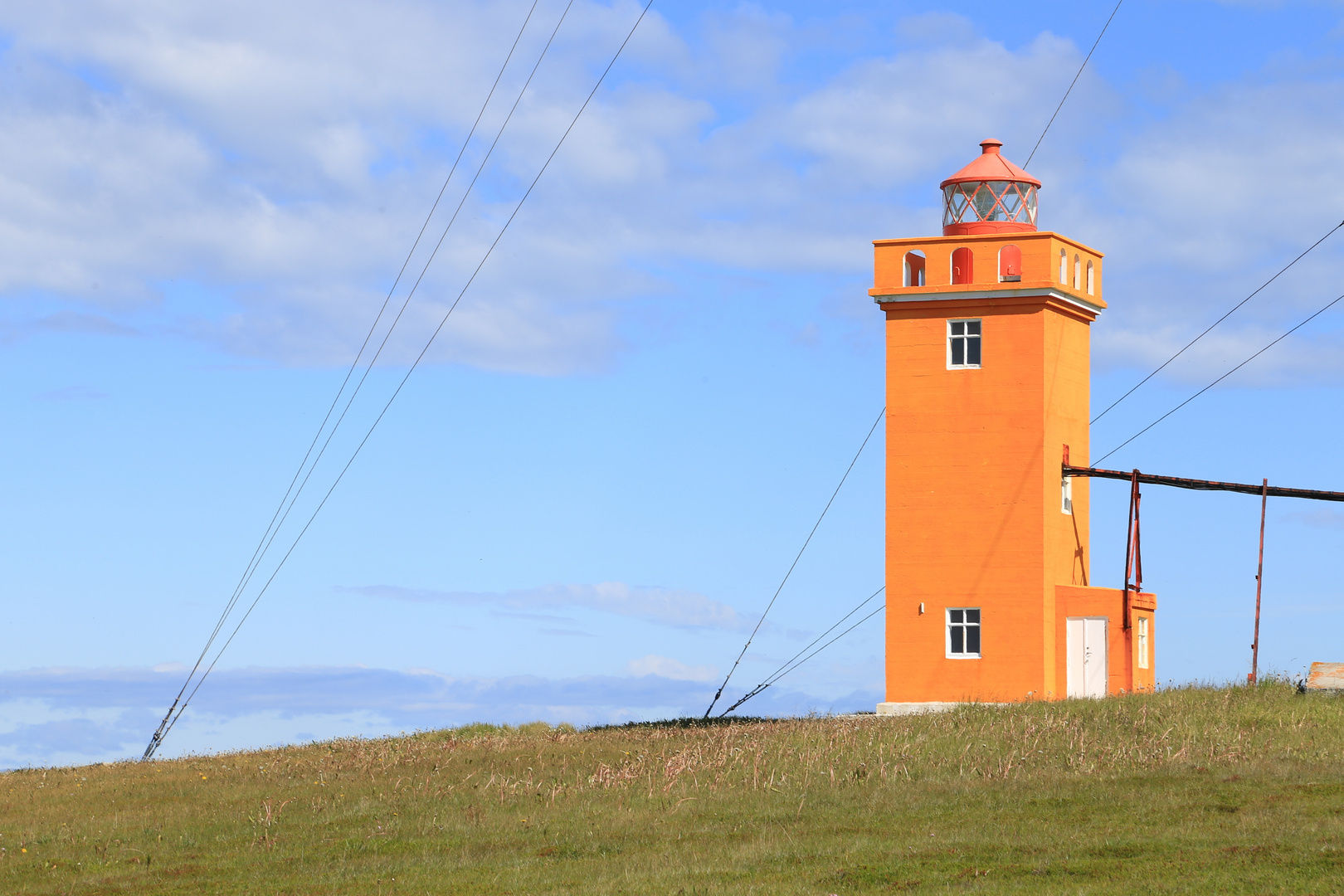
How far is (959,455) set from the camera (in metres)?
33.5

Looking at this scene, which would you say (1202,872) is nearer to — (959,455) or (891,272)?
(959,455)

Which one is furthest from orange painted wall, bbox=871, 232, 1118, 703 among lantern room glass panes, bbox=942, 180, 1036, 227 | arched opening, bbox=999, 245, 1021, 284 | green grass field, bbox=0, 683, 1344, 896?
green grass field, bbox=0, 683, 1344, 896

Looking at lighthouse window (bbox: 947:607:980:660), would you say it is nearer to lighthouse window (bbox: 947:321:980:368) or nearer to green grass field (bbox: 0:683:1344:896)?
green grass field (bbox: 0:683:1344:896)

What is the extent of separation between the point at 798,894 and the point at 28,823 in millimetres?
13533

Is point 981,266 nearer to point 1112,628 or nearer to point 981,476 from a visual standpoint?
point 981,476

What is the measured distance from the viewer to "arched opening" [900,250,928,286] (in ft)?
115

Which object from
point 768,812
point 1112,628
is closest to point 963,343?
point 1112,628

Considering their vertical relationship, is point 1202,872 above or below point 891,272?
below

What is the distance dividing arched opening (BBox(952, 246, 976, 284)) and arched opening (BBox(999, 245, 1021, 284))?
2.30ft

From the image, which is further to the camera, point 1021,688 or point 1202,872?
point 1021,688

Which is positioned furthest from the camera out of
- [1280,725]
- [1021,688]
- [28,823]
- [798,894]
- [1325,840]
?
[1021,688]

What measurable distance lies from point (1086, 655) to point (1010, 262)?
9.34m

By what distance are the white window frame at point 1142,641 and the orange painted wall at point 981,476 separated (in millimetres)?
2199

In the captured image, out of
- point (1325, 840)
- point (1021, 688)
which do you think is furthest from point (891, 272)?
point (1325, 840)
